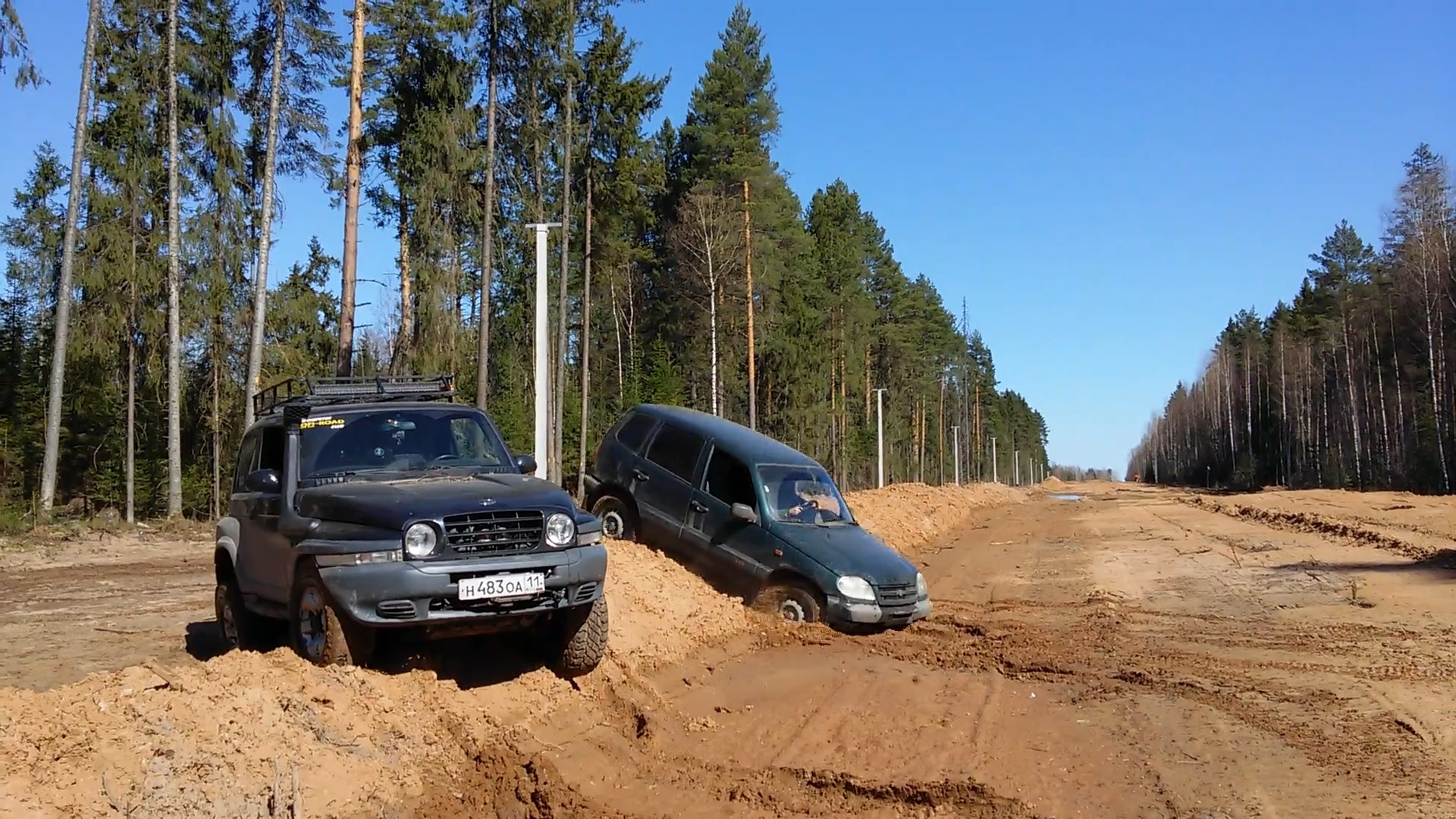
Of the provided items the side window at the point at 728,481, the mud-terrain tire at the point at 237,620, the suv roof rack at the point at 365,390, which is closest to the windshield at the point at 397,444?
the suv roof rack at the point at 365,390

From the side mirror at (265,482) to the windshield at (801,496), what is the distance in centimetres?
548

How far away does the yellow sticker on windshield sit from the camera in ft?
27.7

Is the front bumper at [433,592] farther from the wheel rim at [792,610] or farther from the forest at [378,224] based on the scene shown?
the forest at [378,224]

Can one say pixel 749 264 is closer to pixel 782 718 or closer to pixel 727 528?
pixel 727 528

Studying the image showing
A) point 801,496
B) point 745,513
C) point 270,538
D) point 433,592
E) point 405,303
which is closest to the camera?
point 433,592

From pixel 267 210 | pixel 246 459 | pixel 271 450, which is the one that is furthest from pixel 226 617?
pixel 267 210

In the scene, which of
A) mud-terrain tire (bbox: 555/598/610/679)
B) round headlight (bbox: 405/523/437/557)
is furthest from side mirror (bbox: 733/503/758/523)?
round headlight (bbox: 405/523/437/557)

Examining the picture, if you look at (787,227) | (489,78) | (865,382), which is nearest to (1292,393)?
(865,382)

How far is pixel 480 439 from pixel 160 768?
3929 millimetres

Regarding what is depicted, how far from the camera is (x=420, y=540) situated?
23.4 feet

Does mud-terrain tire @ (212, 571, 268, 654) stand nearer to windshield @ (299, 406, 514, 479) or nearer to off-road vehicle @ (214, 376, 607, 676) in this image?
off-road vehicle @ (214, 376, 607, 676)

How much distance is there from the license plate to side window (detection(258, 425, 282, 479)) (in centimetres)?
239

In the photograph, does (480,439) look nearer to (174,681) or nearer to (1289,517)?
(174,681)

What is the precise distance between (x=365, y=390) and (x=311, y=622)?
7.56ft
